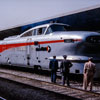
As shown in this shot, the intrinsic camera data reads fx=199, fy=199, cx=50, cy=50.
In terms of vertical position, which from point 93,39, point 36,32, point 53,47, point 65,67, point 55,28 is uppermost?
point 55,28

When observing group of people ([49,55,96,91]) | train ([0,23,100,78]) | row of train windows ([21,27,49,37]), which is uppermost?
row of train windows ([21,27,49,37])

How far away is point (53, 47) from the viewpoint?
10992 mm

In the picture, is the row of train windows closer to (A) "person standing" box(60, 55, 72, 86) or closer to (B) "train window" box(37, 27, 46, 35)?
(B) "train window" box(37, 27, 46, 35)

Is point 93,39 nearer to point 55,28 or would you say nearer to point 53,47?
point 53,47

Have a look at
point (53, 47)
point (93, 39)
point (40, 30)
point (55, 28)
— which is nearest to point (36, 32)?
point (40, 30)

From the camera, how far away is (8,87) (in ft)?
30.5

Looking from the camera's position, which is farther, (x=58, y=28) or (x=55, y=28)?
(x=58, y=28)

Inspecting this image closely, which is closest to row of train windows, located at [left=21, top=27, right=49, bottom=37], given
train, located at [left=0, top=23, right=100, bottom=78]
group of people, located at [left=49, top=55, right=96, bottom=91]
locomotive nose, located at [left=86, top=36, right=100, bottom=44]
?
train, located at [left=0, top=23, right=100, bottom=78]

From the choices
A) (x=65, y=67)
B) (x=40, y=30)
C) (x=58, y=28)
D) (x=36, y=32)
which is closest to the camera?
(x=65, y=67)

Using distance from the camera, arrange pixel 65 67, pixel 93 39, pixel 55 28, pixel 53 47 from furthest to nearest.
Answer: pixel 55 28 → pixel 53 47 → pixel 93 39 → pixel 65 67

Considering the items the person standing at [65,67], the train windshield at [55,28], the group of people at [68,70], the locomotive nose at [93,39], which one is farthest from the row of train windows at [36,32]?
the person standing at [65,67]

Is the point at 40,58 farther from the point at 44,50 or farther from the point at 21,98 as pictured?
the point at 21,98

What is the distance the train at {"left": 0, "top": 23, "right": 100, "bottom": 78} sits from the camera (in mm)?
9906

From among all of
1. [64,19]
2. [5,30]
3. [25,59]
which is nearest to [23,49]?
[25,59]
